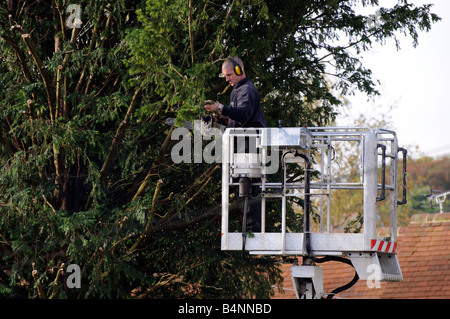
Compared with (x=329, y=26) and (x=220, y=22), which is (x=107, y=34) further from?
(x=329, y=26)

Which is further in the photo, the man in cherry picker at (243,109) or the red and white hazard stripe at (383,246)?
the man in cherry picker at (243,109)

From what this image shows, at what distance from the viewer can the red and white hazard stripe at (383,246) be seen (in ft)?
28.8

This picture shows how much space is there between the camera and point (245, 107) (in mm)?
9148

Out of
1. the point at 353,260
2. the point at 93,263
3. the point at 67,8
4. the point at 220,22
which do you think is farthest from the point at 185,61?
the point at 353,260

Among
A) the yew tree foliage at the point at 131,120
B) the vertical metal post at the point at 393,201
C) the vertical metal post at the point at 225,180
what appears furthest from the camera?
the yew tree foliage at the point at 131,120

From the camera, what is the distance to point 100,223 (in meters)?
12.4

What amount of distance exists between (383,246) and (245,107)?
7.48 ft

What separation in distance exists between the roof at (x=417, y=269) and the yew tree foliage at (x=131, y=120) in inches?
176

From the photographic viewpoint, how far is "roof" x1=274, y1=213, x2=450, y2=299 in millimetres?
17062

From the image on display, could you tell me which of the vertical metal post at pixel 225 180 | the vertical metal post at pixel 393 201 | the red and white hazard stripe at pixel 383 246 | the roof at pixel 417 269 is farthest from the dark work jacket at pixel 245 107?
the roof at pixel 417 269

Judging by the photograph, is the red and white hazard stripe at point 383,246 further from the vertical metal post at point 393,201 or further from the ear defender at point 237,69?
the ear defender at point 237,69

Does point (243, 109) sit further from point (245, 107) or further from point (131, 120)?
point (131, 120)

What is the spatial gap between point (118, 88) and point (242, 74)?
4.40 meters
